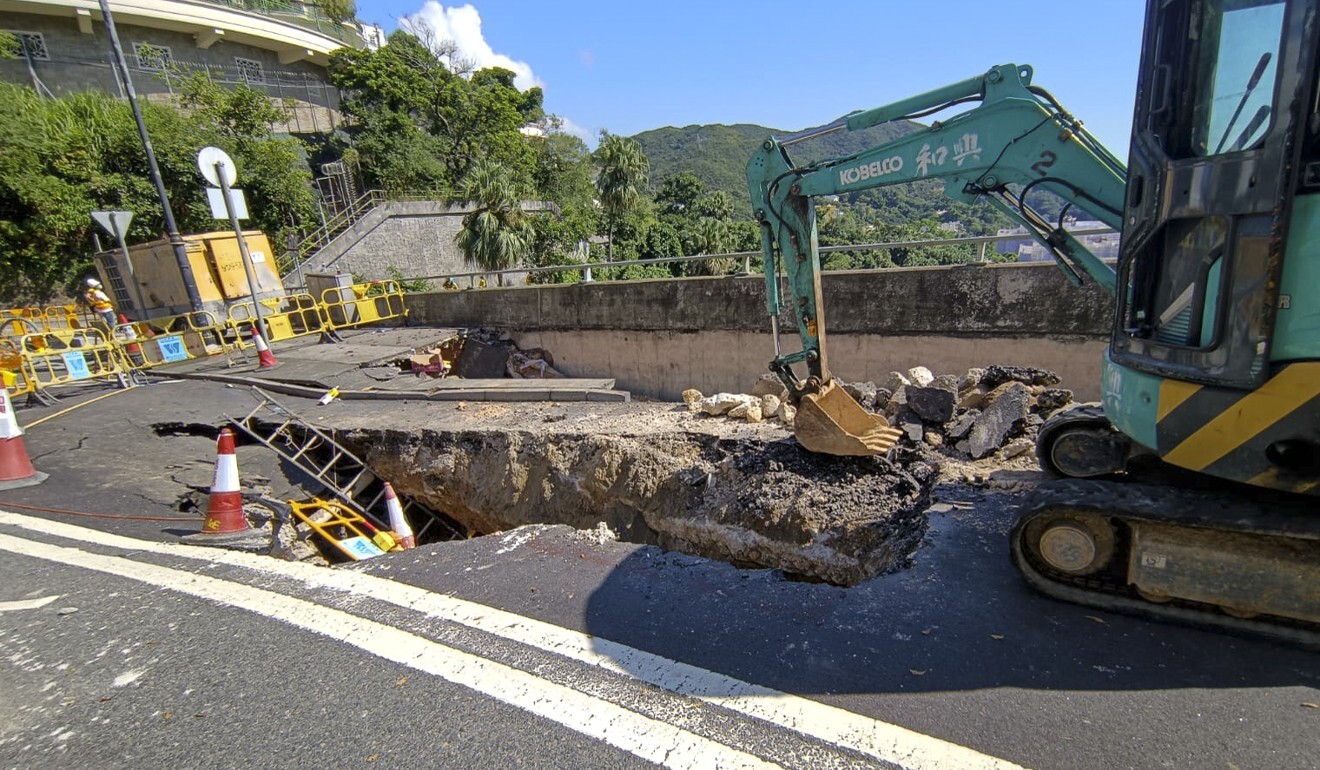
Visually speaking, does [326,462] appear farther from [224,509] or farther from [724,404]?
[724,404]

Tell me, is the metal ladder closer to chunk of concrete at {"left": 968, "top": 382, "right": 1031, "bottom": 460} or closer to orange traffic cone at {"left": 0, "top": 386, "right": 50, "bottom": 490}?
orange traffic cone at {"left": 0, "top": 386, "right": 50, "bottom": 490}

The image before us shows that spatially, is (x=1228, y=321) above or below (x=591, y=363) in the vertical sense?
above

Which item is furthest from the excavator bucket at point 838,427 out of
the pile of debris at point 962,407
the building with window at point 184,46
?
the building with window at point 184,46

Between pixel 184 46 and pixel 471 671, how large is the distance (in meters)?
41.4

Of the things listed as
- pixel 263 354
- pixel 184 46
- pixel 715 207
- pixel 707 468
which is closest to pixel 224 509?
pixel 707 468

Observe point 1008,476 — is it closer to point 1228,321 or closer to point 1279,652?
point 1279,652

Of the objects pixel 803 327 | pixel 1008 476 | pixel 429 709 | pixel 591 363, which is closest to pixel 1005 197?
pixel 803 327

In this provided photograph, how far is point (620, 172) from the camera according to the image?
1257 inches

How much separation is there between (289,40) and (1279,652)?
4395 centimetres

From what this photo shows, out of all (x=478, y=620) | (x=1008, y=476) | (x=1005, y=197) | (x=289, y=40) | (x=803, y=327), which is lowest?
(x=1008, y=476)

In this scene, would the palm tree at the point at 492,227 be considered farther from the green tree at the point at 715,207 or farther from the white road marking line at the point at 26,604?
the green tree at the point at 715,207

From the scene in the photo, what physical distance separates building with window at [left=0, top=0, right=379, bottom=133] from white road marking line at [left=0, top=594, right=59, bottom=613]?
108 feet

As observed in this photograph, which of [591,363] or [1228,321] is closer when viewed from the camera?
[1228,321]

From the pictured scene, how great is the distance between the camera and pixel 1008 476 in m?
4.94
